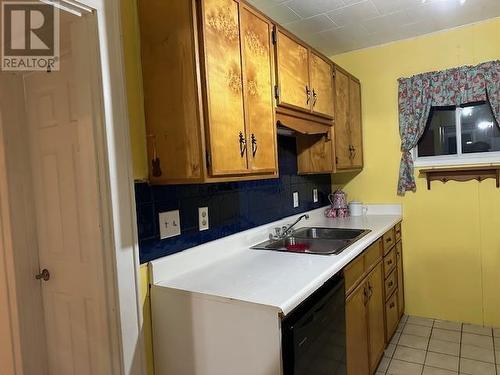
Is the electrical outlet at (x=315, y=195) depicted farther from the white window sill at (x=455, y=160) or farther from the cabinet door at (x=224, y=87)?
the cabinet door at (x=224, y=87)

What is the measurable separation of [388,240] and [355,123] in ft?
3.49

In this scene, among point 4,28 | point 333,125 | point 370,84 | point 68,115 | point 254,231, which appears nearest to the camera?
point 4,28

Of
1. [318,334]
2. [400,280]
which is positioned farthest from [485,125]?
[318,334]

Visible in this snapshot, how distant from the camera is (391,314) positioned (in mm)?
2637

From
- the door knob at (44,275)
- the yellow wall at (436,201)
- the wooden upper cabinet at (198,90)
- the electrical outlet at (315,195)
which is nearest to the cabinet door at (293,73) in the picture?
the wooden upper cabinet at (198,90)

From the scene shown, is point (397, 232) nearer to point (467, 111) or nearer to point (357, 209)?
point (357, 209)

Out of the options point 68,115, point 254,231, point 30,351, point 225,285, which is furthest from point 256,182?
point 30,351

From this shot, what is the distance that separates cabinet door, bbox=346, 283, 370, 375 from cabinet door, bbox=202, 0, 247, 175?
3.21 feet

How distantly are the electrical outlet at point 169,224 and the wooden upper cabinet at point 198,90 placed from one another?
20 cm

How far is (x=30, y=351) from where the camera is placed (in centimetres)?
162

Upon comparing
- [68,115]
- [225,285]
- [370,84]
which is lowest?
[225,285]

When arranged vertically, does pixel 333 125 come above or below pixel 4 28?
below

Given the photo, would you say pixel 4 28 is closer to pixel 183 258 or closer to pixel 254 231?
pixel 183 258

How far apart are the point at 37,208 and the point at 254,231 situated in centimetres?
120
